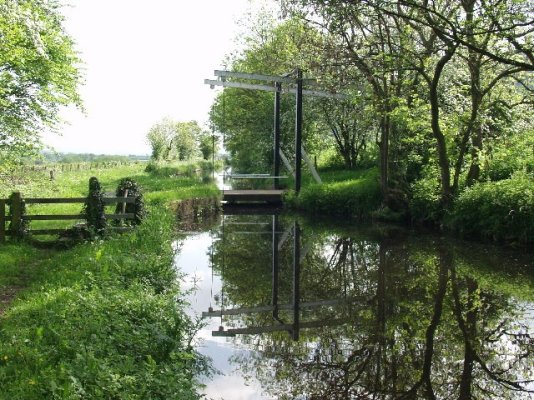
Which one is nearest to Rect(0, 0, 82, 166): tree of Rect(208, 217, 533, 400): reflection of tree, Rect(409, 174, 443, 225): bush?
Rect(208, 217, 533, 400): reflection of tree

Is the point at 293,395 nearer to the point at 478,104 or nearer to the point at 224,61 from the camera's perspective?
the point at 478,104

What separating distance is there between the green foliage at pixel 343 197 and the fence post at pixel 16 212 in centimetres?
1306

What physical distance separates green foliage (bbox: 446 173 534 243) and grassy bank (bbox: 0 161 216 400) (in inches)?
371

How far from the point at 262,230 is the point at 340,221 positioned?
12.5 ft

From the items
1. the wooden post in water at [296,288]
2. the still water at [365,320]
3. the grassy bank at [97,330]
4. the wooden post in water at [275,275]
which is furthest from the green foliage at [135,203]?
the wooden post in water at [296,288]

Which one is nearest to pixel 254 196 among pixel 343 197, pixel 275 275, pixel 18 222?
pixel 343 197

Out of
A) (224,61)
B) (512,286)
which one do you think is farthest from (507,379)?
(224,61)

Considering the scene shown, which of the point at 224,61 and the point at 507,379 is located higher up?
the point at 224,61

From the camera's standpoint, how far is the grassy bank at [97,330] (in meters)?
4.33

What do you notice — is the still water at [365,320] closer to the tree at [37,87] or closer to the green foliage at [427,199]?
the green foliage at [427,199]

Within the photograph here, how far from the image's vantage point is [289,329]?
8.01 m

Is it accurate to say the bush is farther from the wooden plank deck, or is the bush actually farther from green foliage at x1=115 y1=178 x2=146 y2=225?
green foliage at x1=115 y1=178 x2=146 y2=225

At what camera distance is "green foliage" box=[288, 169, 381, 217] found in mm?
21547

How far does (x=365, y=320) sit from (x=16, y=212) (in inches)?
327
